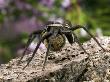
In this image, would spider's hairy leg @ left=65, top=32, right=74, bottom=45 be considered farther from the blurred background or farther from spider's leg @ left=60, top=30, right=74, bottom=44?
the blurred background

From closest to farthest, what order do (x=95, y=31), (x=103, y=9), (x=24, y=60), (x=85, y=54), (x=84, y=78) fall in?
(x=84, y=78), (x=85, y=54), (x=24, y=60), (x=95, y=31), (x=103, y=9)

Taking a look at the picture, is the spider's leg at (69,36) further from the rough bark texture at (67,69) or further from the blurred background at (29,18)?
the blurred background at (29,18)

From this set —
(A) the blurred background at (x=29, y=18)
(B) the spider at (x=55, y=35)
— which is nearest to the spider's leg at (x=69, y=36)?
(B) the spider at (x=55, y=35)

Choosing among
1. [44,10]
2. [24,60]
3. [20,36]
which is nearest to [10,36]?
[20,36]

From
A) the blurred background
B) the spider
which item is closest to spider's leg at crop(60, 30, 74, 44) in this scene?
the spider

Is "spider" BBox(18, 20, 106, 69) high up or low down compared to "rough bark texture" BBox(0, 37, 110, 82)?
up

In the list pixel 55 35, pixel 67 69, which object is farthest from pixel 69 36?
pixel 67 69

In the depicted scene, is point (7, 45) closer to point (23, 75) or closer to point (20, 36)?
point (20, 36)
